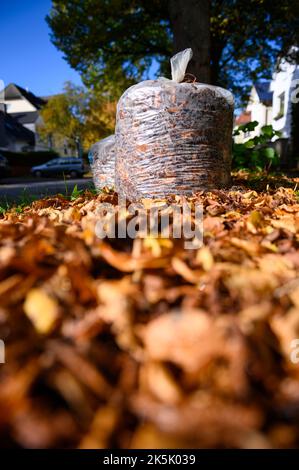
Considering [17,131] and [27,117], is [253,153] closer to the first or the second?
[17,131]

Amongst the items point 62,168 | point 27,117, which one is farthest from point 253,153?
point 27,117

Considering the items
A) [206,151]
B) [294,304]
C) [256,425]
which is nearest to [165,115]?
[206,151]

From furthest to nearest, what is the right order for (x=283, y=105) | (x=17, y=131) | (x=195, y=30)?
(x=17, y=131)
(x=283, y=105)
(x=195, y=30)

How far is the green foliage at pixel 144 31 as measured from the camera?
40.2ft

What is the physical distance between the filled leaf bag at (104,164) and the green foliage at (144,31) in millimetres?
9477

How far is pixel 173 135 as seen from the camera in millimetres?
2955

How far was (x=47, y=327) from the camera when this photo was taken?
2.91 ft

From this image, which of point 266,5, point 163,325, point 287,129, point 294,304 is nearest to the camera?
point 163,325

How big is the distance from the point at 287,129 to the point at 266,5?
762 cm

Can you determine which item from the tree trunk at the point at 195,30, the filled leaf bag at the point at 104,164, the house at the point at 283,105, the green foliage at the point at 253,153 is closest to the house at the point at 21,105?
the house at the point at 283,105

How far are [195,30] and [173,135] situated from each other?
17.6 ft

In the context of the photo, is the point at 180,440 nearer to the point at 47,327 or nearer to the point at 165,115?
the point at 47,327

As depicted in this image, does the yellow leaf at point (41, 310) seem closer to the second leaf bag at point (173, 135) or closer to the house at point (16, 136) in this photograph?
the second leaf bag at point (173, 135)

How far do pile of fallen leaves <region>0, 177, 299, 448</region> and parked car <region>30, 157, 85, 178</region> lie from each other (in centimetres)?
2271
